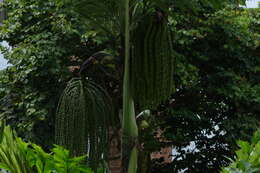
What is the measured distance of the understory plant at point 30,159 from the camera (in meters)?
1.86

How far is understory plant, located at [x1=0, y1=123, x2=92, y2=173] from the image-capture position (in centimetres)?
186

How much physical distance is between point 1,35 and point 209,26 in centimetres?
258

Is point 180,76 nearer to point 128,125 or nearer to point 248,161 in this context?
point 128,125

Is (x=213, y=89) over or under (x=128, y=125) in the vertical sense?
over

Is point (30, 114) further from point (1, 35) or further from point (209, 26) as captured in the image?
point (209, 26)

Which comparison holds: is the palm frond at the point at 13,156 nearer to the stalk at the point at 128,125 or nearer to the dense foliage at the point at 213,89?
the stalk at the point at 128,125

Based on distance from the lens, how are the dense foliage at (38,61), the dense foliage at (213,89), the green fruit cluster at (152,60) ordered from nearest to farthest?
the green fruit cluster at (152,60) → the dense foliage at (38,61) → the dense foliage at (213,89)

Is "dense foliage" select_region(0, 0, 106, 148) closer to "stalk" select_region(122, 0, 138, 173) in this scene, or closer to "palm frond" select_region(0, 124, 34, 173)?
"stalk" select_region(122, 0, 138, 173)

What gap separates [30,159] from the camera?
81.9 inches

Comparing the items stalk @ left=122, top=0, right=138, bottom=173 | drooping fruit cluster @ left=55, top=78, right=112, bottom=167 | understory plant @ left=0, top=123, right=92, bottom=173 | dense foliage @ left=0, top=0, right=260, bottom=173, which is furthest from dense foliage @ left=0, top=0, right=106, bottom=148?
understory plant @ left=0, top=123, right=92, bottom=173

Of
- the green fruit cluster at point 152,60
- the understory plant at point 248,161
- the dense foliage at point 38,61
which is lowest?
the understory plant at point 248,161

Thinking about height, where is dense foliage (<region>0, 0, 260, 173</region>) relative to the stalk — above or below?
above

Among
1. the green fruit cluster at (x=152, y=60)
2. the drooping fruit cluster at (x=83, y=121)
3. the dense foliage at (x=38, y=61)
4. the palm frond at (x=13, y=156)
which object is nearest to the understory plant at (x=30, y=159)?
the palm frond at (x=13, y=156)

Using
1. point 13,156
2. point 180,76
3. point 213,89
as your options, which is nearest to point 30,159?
point 13,156
